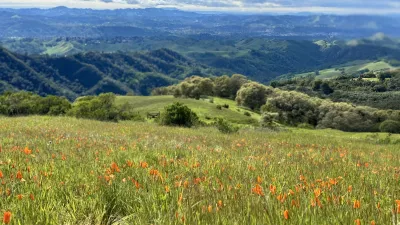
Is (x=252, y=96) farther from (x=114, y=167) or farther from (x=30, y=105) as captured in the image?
(x=114, y=167)

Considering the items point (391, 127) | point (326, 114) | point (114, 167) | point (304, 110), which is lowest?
point (304, 110)

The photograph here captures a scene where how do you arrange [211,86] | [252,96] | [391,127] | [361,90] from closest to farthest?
[391,127], [252,96], [211,86], [361,90]

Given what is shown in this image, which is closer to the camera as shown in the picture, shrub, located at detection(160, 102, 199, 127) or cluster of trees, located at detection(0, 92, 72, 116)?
shrub, located at detection(160, 102, 199, 127)

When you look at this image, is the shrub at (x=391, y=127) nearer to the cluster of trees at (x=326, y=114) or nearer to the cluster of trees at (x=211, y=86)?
the cluster of trees at (x=326, y=114)

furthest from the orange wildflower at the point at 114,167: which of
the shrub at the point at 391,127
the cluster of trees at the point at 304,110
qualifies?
the shrub at the point at 391,127

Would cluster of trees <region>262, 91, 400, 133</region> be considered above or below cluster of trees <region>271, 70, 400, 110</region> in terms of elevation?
above

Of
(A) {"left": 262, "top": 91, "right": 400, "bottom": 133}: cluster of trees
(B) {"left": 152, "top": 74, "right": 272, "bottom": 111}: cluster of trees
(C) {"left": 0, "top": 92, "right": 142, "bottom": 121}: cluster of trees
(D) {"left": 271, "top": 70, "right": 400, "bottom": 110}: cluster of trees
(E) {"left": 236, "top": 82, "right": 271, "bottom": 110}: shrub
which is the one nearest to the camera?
(C) {"left": 0, "top": 92, "right": 142, "bottom": 121}: cluster of trees

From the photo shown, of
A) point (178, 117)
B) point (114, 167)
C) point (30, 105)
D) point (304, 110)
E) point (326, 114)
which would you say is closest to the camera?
point (114, 167)

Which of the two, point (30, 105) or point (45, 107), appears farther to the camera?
point (45, 107)

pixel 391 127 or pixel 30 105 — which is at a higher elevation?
pixel 30 105

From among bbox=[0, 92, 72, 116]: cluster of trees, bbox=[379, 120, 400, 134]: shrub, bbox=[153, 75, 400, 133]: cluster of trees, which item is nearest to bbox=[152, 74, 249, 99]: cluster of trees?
bbox=[153, 75, 400, 133]: cluster of trees

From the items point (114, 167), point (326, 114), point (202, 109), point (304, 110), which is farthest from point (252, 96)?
point (114, 167)

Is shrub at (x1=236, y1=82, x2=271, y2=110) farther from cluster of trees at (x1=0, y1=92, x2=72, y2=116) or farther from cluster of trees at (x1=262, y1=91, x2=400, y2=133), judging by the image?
cluster of trees at (x1=0, y1=92, x2=72, y2=116)

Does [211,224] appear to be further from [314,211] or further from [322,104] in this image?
[322,104]
